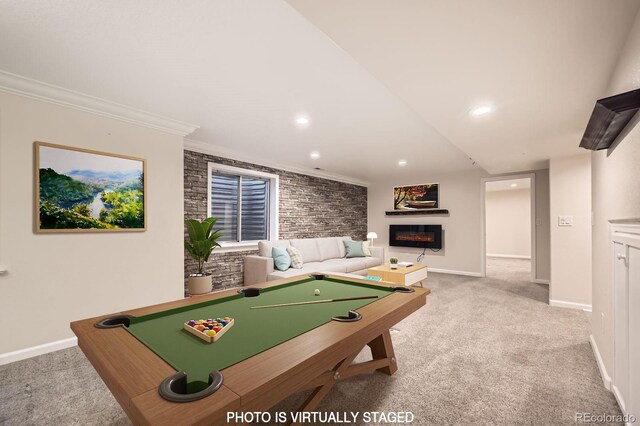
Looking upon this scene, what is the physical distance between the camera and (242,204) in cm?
535

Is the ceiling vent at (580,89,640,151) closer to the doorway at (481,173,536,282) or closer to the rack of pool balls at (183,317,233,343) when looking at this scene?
the rack of pool balls at (183,317,233,343)

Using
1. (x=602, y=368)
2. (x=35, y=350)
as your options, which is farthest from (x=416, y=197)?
(x=35, y=350)

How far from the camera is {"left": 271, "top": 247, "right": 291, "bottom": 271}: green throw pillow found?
14.8 feet

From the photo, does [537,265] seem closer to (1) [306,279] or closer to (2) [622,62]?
(2) [622,62]

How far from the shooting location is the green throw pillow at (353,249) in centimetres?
614

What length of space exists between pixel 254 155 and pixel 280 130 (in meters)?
1.48

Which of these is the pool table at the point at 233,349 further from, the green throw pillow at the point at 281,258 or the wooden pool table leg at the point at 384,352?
the green throw pillow at the point at 281,258

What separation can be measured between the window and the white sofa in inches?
19.6

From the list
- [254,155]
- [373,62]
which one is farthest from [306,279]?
[254,155]

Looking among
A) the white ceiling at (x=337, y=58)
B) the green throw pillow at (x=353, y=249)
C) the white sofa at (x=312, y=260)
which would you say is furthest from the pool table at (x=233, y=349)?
the green throw pillow at (x=353, y=249)

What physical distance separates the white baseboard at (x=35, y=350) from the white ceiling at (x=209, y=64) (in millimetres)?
2399

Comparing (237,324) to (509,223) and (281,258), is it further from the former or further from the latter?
(509,223)

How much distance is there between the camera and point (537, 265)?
5641mm

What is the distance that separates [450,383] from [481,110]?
2.31m
